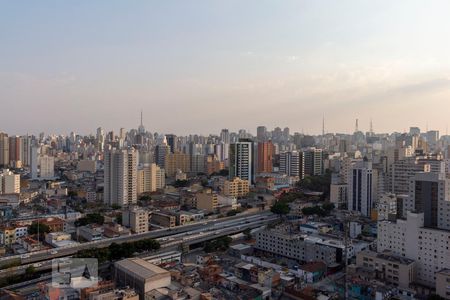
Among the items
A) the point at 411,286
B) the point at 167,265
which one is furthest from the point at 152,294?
the point at 411,286

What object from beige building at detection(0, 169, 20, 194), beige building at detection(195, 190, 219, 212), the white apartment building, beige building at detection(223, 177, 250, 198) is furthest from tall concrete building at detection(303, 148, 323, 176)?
the white apartment building

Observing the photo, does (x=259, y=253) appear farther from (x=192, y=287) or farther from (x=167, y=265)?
(x=192, y=287)

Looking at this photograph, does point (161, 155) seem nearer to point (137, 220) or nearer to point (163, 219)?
point (163, 219)

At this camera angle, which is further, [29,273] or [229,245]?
[229,245]

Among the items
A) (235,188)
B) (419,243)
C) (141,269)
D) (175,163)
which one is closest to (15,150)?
(175,163)

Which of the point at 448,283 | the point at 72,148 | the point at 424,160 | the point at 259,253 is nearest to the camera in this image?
the point at 448,283

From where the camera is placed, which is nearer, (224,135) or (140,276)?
(140,276)

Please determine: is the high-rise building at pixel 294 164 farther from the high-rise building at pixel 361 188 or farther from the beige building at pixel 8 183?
the beige building at pixel 8 183
